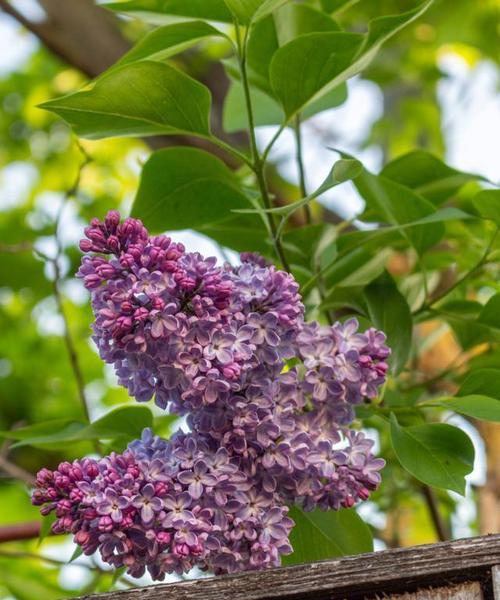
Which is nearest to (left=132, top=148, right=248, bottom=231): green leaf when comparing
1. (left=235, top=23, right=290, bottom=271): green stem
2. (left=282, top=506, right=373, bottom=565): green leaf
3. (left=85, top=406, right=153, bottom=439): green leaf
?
(left=235, top=23, right=290, bottom=271): green stem

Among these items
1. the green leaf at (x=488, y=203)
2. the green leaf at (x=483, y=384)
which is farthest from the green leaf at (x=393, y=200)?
the green leaf at (x=483, y=384)

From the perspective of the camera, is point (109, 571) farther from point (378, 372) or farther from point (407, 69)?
point (407, 69)

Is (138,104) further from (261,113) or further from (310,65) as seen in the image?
(261,113)

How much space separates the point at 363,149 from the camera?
2.83 metres

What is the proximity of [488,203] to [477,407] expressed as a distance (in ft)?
0.78

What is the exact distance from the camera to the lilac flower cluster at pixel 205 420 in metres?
0.69

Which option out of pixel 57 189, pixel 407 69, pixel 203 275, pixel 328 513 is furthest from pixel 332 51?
pixel 57 189

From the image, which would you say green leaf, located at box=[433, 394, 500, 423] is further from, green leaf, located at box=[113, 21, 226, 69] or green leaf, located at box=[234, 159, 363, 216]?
green leaf, located at box=[113, 21, 226, 69]

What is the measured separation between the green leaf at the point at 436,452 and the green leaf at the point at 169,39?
356mm

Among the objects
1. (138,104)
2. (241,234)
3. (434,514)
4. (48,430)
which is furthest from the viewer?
(434,514)

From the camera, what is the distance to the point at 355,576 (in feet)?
2.33

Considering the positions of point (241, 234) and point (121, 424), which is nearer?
point (121, 424)

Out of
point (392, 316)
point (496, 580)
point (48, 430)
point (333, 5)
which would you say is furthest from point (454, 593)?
point (333, 5)

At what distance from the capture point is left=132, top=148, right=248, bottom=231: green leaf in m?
0.96
